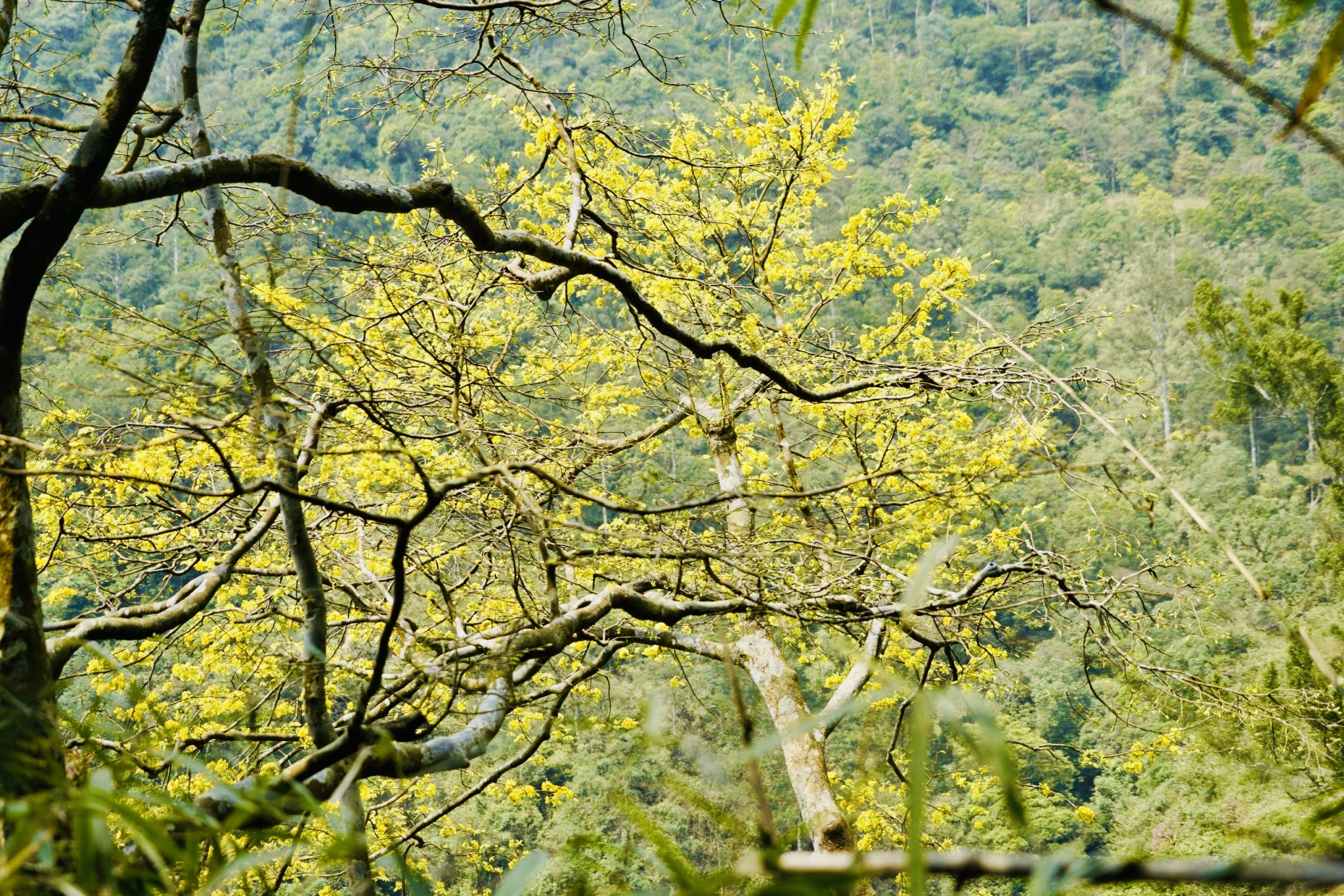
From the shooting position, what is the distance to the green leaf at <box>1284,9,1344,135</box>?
542 mm

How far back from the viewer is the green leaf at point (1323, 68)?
0.54 metres

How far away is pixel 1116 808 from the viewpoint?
22.7 m

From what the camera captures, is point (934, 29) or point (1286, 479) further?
point (934, 29)

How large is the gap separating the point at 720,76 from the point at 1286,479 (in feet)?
134

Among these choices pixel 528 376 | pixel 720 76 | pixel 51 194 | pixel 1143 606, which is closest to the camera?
pixel 51 194

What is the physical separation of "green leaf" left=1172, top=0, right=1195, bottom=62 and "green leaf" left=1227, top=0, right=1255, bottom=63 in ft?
0.08

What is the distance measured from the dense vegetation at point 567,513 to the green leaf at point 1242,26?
0.08ft

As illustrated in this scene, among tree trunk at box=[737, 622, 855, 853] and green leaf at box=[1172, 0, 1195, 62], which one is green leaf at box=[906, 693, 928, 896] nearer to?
green leaf at box=[1172, 0, 1195, 62]

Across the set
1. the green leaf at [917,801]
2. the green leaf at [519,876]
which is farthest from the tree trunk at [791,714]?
the green leaf at [917,801]

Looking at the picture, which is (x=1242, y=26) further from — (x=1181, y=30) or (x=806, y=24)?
(x=806, y=24)

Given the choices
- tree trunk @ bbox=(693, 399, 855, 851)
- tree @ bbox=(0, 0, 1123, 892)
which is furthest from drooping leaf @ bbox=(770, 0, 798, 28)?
tree trunk @ bbox=(693, 399, 855, 851)

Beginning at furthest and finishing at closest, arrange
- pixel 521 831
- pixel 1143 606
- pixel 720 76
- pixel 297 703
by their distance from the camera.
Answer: pixel 720 76
pixel 521 831
pixel 297 703
pixel 1143 606

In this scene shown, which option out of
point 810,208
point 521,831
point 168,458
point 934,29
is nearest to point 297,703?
point 168,458

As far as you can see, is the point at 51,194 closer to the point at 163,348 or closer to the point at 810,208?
the point at 163,348
